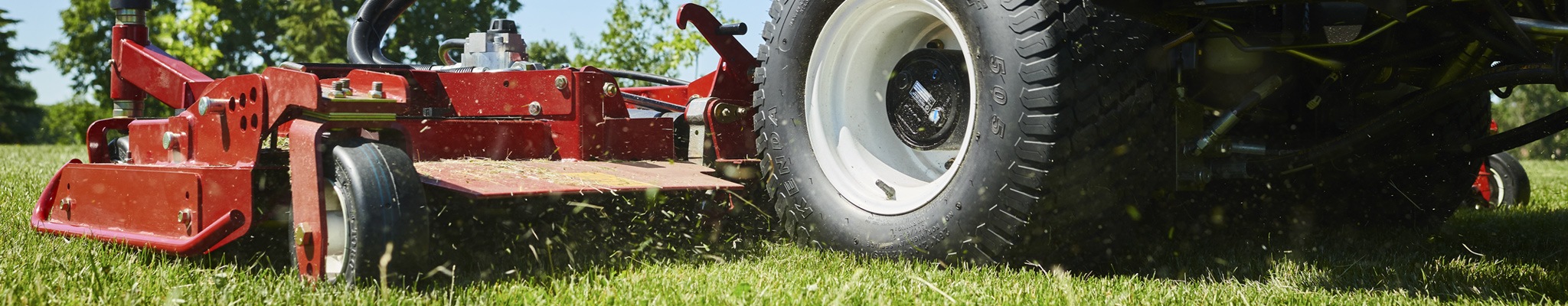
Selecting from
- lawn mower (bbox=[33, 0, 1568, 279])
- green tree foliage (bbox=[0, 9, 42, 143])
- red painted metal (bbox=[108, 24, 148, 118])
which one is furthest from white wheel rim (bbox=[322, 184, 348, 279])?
green tree foliage (bbox=[0, 9, 42, 143])

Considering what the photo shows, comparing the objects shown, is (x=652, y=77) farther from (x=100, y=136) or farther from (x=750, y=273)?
(x=750, y=273)

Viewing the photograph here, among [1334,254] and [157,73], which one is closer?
[1334,254]

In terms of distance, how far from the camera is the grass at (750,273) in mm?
2318

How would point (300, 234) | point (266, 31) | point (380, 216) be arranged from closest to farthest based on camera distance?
point (380, 216)
point (300, 234)
point (266, 31)

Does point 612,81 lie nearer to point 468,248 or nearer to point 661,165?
point 661,165

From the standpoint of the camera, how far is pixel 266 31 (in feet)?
91.5

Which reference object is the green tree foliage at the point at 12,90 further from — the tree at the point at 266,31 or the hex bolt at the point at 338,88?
the hex bolt at the point at 338,88

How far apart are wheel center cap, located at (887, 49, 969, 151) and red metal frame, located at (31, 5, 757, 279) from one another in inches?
19.9

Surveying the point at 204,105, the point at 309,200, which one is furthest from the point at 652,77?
the point at 309,200

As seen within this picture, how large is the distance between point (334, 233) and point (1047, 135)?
59.1 inches

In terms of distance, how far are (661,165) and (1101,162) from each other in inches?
56.9

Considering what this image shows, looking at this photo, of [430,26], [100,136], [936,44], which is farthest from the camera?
[430,26]

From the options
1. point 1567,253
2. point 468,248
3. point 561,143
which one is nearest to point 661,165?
point 561,143

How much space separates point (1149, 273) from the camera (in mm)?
2754
